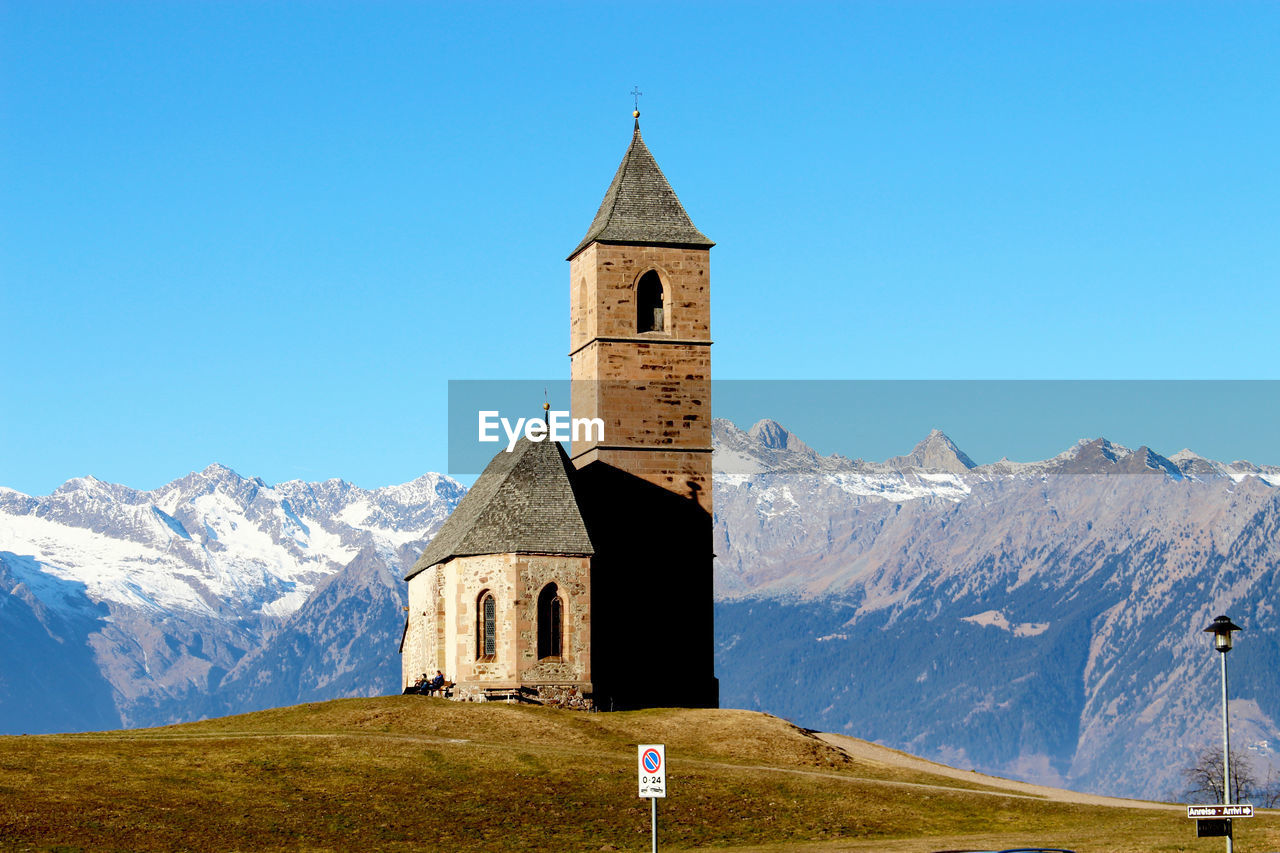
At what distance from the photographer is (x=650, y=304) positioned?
323ft

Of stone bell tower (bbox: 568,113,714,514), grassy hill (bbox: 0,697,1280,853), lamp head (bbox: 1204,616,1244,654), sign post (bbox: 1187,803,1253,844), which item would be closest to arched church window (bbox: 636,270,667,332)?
stone bell tower (bbox: 568,113,714,514)

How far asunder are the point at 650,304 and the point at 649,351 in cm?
282

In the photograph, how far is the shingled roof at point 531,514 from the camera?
85.0m

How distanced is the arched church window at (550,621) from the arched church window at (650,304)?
58.5 ft

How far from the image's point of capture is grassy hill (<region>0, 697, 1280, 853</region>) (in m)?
55.2

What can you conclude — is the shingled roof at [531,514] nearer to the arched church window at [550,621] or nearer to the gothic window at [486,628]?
the arched church window at [550,621]

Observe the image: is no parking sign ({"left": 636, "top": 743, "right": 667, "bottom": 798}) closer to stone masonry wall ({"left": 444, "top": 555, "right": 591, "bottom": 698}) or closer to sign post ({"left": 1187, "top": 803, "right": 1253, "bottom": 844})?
sign post ({"left": 1187, "top": 803, "right": 1253, "bottom": 844})

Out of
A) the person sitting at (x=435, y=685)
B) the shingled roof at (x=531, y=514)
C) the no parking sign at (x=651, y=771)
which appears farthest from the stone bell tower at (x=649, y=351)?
the no parking sign at (x=651, y=771)

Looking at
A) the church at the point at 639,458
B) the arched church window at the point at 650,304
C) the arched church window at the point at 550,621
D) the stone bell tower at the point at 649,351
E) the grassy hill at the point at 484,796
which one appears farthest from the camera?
the arched church window at the point at 650,304

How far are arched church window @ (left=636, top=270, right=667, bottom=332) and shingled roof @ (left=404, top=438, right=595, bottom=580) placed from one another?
400 inches

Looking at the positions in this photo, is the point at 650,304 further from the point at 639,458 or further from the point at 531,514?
the point at 531,514

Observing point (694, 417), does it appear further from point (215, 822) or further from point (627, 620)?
point (215, 822)

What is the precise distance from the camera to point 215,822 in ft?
183

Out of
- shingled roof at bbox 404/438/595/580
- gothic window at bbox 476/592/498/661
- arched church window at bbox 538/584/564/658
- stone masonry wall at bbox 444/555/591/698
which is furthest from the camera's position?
shingled roof at bbox 404/438/595/580
